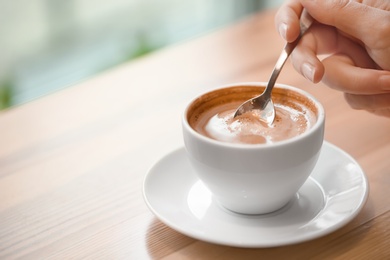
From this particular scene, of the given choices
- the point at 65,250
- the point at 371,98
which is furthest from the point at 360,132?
the point at 65,250

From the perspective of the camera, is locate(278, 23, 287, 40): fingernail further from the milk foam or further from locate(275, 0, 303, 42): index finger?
the milk foam

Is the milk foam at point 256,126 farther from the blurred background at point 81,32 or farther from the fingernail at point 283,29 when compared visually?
the blurred background at point 81,32

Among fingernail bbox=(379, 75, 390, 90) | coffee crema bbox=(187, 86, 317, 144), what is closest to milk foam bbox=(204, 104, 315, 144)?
coffee crema bbox=(187, 86, 317, 144)

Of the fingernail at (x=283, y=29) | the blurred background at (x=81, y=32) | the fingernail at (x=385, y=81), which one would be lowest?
the blurred background at (x=81, y=32)

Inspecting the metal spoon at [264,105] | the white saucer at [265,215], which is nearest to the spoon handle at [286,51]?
the metal spoon at [264,105]

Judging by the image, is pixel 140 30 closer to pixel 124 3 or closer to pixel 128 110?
pixel 124 3

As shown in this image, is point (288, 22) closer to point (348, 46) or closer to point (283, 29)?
point (283, 29)

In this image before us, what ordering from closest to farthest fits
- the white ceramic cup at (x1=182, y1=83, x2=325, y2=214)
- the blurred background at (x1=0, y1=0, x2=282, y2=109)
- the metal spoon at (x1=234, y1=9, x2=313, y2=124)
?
1. the white ceramic cup at (x1=182, y1=83, x2=325, y2=214)
2. the metal spoon at (x1=234, y1=9, x2=313, y2=124)
3. the blurred background at (x1=0, y1=0, x2=282, y2=109)
